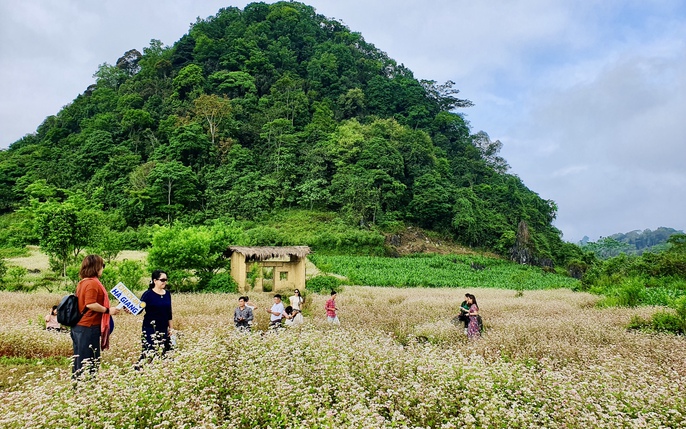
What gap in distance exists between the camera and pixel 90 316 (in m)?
5.94

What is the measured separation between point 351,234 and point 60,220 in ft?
95.2

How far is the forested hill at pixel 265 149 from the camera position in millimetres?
50125

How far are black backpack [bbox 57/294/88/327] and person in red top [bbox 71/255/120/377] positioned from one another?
0.17 feet

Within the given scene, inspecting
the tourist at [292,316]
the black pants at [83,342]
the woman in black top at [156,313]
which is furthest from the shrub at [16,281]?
the black pants at [83,342]

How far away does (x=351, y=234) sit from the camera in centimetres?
4541

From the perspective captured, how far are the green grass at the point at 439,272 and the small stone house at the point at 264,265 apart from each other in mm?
9628

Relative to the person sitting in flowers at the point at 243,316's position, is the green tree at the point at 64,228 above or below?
above

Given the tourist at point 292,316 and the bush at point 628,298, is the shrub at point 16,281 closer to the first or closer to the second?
the tourist at point 292,316

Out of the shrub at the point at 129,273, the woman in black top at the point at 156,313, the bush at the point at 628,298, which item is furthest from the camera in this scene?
the shrub at the point at 129,273

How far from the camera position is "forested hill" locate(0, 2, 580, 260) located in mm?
50125

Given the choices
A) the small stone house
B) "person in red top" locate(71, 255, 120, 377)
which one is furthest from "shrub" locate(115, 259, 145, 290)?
"person in red top" locate(71, 255, 120, 377)

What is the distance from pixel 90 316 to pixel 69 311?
27cm

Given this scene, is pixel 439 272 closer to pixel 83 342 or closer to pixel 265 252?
pixel 265 252

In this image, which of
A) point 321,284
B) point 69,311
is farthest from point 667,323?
point 321,284
